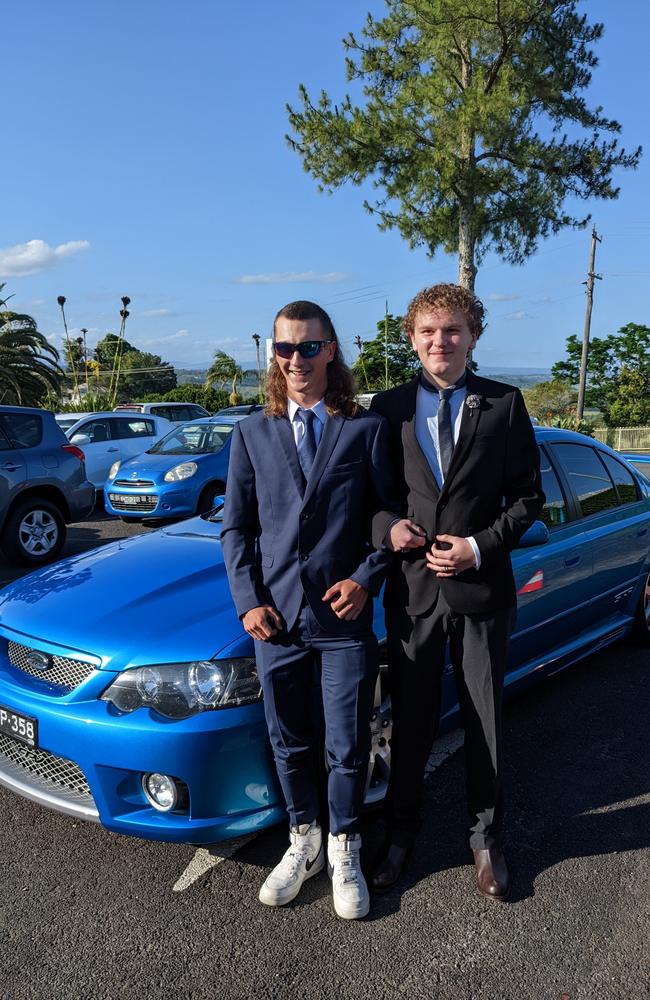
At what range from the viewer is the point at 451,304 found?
2.58 meters

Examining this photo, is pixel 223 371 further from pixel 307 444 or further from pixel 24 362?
pixel 307 444

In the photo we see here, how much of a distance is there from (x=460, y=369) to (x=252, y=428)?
702 mm

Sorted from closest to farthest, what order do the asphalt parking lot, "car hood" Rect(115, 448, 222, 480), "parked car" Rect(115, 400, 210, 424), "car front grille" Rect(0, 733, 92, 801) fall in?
the asphalt parking lot, "car front grille" Rect(0, 733, 92, 801), "car hood" Rect(115, 448, 222, 480), "parked car" Rect(115, 400, 210, 424)

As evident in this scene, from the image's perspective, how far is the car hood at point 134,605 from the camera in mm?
2641

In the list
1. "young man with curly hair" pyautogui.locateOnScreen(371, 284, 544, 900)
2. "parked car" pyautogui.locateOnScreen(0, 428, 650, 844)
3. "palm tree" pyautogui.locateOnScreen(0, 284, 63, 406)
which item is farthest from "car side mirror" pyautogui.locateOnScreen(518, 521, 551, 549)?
"palm tree" pyautogui.locateOnScreen(0, 284, 63, 406)

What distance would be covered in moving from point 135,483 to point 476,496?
27.1ft

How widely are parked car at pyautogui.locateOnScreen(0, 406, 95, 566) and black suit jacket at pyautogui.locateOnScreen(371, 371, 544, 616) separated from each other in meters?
6.26

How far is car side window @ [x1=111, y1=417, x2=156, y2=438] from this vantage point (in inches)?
517

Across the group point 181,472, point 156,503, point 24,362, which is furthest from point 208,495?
point 24,362

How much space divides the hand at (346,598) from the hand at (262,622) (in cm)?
17

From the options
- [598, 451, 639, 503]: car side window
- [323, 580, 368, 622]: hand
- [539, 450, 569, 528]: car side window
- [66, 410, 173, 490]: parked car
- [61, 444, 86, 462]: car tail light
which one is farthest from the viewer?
[66, 410, 173, 490]: parked car

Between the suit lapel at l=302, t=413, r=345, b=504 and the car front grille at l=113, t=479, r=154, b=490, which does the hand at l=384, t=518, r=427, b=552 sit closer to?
the suit lapel at l=302, t=413, r=345, b=504

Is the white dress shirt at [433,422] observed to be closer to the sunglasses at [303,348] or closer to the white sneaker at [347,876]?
the sunglasses at [303,348]

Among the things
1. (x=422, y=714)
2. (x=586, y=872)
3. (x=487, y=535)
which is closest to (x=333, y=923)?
(x=422, y=714)
